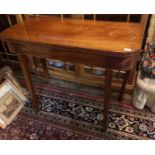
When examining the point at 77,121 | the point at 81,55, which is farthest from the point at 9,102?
the point at 81,55

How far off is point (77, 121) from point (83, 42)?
842 mm

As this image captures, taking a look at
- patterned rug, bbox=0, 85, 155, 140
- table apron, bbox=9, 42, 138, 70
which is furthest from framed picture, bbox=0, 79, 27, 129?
table apron, bbox=9, 42, 138, 70

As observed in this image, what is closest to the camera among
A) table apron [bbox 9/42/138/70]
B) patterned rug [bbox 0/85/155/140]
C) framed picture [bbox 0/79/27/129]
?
table apron [bbox 9/42/138/70]

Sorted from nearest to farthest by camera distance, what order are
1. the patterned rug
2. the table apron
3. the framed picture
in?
the table apron → the patterned rug → the framed picture

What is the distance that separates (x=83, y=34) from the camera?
1.19 meters

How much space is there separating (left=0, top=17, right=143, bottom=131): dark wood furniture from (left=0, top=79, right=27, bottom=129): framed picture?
17.5 inches

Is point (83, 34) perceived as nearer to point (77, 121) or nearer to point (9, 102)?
point (77, 121)

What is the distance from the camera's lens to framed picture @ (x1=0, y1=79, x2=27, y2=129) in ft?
5.39

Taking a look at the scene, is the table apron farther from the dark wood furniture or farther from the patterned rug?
the patterned rug

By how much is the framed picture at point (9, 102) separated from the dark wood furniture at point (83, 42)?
44 centimetres

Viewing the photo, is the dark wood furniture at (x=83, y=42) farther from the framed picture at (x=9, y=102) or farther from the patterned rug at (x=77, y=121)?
the framed picture at (x=9, y=102)

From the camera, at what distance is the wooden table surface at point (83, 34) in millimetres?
1048
